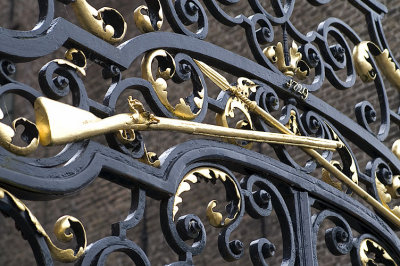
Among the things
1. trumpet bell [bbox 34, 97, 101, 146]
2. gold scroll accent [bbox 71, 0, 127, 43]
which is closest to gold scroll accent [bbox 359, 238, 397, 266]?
gold scroll accent [bbox 71, 0, 127, 43]

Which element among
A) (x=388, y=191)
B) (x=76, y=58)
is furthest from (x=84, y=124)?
(x=388, y=191)

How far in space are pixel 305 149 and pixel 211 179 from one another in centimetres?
44

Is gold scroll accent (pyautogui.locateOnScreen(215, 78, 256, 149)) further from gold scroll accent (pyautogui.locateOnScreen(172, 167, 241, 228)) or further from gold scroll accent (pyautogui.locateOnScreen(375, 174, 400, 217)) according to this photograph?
gold scroll accent (pyautogui.locateOnScreen(375, 174, 400, 217))

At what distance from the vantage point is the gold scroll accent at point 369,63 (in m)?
2.96

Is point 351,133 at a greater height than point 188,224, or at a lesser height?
greater

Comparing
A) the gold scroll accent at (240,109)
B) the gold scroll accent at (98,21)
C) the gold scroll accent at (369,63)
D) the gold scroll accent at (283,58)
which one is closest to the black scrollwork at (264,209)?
the gold scroll accent at (240,109)

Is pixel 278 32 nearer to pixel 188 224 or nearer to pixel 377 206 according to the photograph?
pixel 377 206

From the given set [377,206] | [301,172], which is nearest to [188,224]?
[301,172]

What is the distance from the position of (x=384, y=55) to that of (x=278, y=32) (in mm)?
4980

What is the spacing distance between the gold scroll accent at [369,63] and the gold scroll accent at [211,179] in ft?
2.89

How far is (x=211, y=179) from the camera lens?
7.28 feet

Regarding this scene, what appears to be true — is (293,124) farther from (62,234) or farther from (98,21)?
(62,234)

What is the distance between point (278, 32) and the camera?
26.3 feet

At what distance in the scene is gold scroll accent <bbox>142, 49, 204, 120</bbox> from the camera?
7.02 feet
